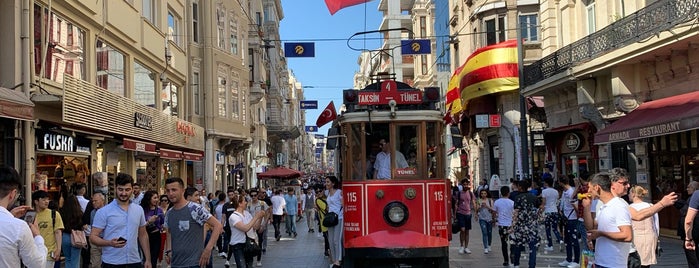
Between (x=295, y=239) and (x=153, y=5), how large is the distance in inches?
374

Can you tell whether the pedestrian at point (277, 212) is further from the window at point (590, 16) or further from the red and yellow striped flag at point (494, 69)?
the red and yellow striped flag at point (494, 69)

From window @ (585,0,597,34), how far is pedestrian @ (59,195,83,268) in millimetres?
16286

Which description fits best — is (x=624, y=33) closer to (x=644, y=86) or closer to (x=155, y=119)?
(x=644, y=86)

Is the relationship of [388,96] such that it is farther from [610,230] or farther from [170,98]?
[170,98]

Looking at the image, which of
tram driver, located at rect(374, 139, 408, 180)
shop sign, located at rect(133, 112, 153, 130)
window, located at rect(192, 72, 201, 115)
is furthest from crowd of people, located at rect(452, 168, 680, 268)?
window, located at rect(192, 72, 201, 115)

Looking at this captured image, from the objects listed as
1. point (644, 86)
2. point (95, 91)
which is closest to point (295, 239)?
point (95, 91)

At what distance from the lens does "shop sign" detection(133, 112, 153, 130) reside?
19.6 m

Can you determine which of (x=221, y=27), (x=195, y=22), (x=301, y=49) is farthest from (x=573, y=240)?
(x=221, y=27)

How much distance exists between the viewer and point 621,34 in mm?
17391

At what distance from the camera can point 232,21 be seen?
36.2 metres

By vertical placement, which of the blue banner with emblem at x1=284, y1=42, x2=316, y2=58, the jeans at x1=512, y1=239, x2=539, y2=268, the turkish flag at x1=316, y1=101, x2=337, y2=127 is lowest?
the jeans at x1=512, y1=239, x2=539, y2=268

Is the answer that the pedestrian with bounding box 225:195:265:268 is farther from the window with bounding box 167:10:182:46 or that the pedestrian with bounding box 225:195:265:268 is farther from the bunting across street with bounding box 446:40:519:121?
the bunting across street with bounding box 446:40:519:121

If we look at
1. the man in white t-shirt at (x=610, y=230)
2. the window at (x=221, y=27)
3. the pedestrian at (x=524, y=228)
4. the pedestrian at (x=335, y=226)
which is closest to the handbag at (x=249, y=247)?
the pedestrian at (x=335, y=226)

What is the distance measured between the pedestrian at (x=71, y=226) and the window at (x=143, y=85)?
12.0m
